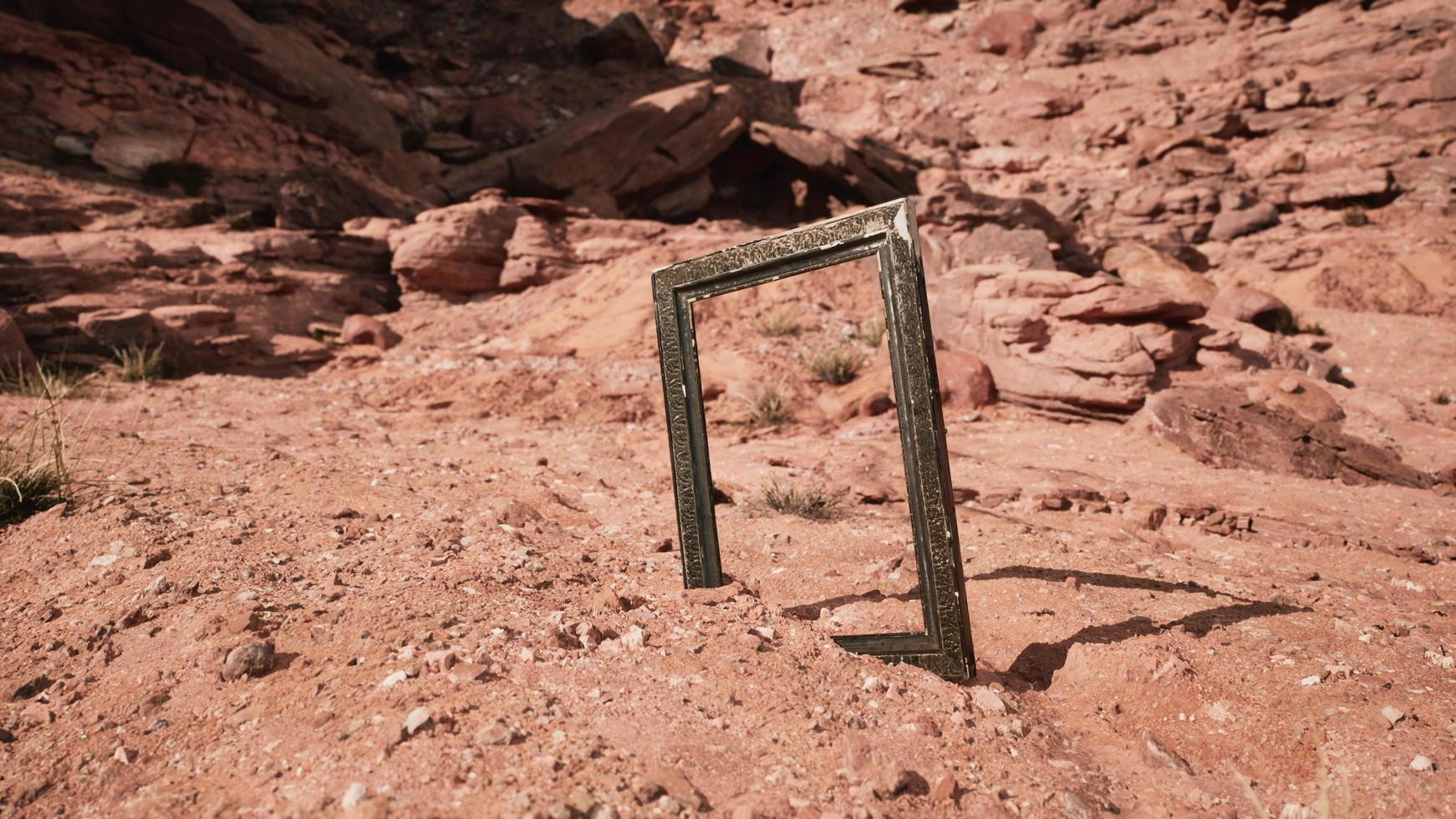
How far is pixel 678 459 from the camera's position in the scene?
8.63 ft

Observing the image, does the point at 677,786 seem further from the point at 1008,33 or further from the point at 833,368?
the point at 1008,33

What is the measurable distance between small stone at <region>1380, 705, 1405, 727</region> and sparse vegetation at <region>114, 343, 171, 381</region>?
8342mm

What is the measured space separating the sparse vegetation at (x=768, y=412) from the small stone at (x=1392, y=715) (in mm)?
4984

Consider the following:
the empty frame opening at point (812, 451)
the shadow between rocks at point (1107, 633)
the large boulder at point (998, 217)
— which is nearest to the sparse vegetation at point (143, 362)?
the empty frame opening at point (812, 451)

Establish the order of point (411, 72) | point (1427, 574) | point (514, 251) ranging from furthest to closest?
point (411, 72), point (514, 251), point (1427, 574)

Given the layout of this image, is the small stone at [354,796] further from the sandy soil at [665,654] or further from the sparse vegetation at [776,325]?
the sparse vegetation at [776,325]

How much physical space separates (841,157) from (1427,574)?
12.7 metres

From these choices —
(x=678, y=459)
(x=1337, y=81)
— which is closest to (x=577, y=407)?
(x=678, y=459)

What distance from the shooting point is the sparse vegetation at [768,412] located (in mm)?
6816

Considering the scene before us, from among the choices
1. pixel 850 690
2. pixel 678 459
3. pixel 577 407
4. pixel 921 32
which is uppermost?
pixel 921 32

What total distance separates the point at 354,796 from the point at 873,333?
7517 mm

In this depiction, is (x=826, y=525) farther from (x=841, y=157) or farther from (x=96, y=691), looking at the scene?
(x=841, y=157)

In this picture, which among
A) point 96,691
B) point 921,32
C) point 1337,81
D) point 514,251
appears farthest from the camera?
point 921,32

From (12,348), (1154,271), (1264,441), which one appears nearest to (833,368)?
(1264,441)
